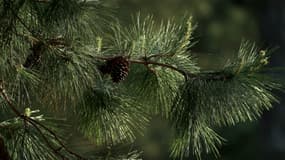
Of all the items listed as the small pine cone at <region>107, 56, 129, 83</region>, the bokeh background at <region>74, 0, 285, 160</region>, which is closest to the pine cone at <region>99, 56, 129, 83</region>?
the small pine cone at <region>107, 56, 129, 83</region>

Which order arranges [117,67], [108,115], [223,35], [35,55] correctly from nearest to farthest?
[35,55], [117,67], [108,115], [223,35]

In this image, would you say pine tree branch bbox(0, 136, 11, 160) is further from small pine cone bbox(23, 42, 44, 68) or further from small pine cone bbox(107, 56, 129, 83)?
small pine cone bbox(107, 56, 129, 83)

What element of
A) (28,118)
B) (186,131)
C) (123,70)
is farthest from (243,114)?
(28,118)

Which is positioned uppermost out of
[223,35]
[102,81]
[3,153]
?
[223,35]

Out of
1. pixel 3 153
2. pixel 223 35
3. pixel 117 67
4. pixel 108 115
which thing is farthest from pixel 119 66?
pixel 223 35

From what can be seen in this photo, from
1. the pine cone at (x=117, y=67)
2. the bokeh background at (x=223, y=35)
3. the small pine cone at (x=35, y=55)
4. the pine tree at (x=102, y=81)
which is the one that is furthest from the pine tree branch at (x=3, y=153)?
the bokeh background at (x=223, y=35)

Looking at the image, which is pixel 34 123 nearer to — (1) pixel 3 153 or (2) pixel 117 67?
(1) pixel 3 153

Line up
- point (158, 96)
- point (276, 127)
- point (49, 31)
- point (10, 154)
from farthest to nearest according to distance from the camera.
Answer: point (276, 127) → point (158, 96) → point (10, 154) → point (49, 31)

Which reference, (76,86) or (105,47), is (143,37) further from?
(76,86)
